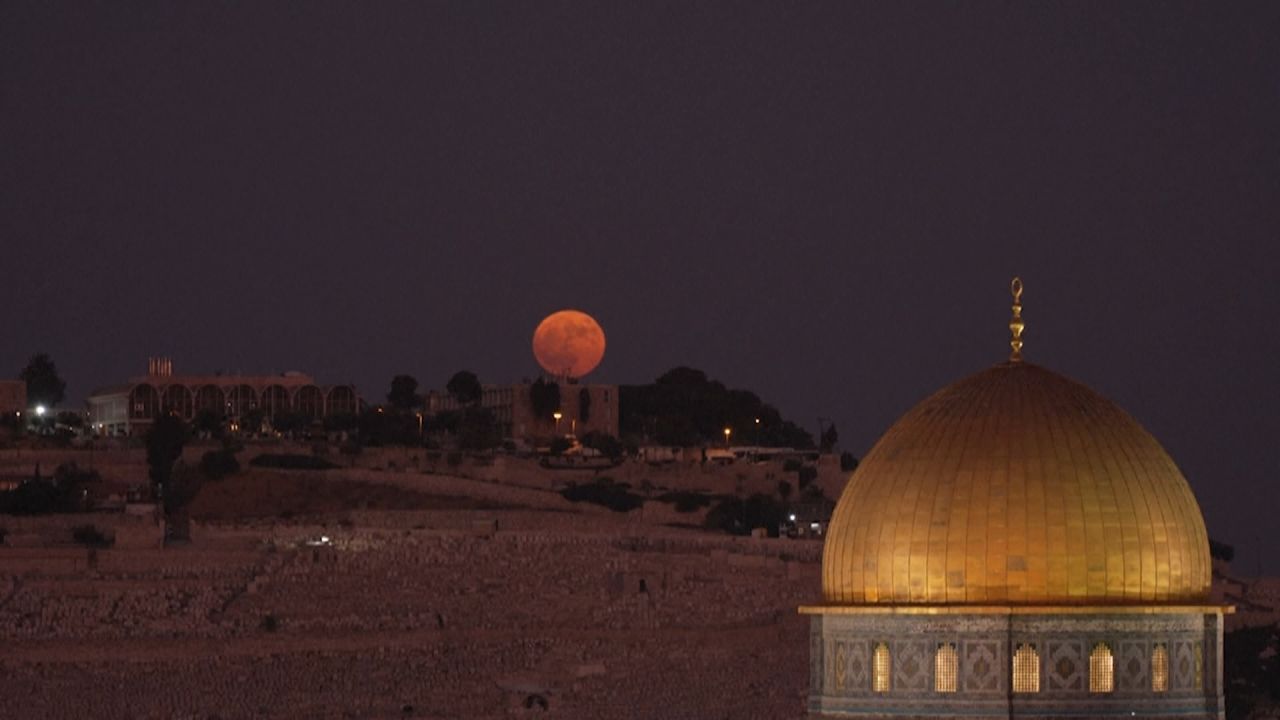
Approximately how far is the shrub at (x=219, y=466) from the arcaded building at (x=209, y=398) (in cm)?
1895

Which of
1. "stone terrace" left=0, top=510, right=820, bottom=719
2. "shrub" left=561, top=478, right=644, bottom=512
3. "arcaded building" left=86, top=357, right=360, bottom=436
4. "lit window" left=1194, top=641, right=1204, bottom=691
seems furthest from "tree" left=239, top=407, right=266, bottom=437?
"lit window" left=1194, top=641, right=1204, bottom=691

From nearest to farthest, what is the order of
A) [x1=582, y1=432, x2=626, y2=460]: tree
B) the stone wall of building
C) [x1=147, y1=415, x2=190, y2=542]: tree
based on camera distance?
the stone wall of building → [x1=147, y1=415, x2=190, y2=542]: tree → [x1=582, y1=432, x2=626, y2=460]: tree

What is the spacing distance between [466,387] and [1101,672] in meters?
85.6

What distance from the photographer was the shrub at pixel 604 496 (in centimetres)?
9812

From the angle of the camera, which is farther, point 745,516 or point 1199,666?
point 745,516

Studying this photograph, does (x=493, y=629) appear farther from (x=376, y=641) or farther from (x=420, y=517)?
(x=420, y=517)

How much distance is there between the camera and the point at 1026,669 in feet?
128

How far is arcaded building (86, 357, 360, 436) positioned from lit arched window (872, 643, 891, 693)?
79214mm

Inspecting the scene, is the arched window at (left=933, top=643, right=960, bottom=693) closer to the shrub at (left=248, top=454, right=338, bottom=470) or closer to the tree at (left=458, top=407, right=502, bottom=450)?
the shrub at (left=248, top=454, right=338, bottom=470)

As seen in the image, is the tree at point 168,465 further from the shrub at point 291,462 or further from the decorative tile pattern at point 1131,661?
the decorative tile pattern at point 1131,661

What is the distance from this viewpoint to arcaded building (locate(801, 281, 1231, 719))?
3872 cm

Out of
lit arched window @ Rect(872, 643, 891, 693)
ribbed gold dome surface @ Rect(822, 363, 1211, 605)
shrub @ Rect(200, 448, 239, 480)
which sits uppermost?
shrub @ Rect(200, 448, 239, 480)

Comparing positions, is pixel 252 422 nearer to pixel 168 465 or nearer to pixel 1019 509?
pixel 168 465

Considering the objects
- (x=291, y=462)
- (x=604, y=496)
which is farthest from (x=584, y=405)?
(x=291, y=462)
